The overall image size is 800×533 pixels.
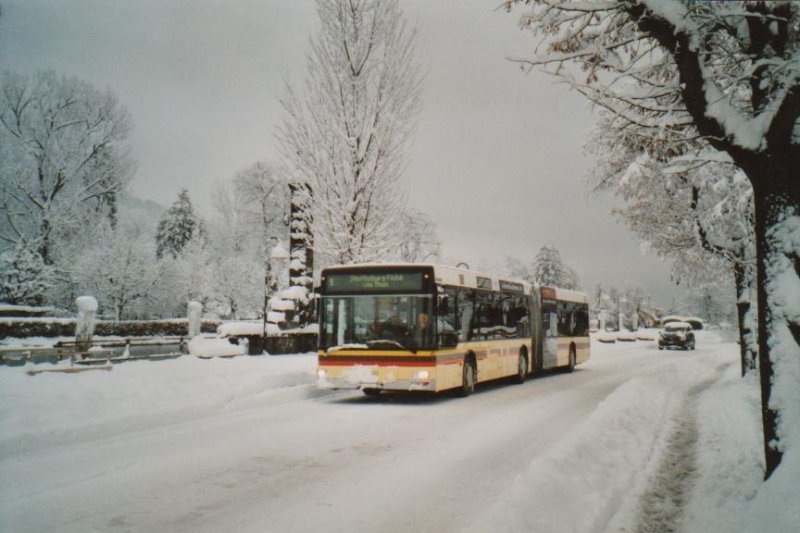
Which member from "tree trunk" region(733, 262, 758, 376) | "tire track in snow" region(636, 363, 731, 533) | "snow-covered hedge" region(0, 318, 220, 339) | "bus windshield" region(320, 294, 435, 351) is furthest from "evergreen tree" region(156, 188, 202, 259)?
"tire track in snow" region(636, 363, 731, 533)

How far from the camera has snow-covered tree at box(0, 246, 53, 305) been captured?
104 feet

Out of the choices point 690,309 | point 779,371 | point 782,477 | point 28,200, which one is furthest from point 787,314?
point 690,309

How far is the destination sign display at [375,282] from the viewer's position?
41.7 feet

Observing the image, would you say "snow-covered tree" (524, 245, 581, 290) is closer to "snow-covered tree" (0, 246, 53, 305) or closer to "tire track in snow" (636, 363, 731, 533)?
"snow-covered tree" (0, 246, 53, 305)

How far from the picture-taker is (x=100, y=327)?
3344 centimetres

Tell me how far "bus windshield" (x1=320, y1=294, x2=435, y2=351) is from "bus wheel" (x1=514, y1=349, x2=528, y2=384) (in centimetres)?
657

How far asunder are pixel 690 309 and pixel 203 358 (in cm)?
12929

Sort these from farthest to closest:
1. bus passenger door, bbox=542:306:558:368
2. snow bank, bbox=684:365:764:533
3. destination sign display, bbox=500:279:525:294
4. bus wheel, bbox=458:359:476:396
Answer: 1. bus passenger door, bbox=542:306:558:368
2. destination sign display, bbox=500:279:525:294
3. bus wheel, bbox=458:359:476:396
4. snow bank, bbox=684:365:764:533

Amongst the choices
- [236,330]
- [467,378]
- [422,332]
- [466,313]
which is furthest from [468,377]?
[236,330]

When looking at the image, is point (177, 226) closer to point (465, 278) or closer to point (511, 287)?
point (511, 287)

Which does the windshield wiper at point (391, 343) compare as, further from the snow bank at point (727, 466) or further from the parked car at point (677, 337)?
the parked car at point (677, 337)

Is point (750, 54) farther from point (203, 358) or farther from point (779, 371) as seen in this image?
point (203, 358)

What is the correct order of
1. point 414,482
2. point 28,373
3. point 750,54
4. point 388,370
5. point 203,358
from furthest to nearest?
point 203,358 → point 28,373 → point 388,370 → point 414,482 → point 750,54

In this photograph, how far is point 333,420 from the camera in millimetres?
10461
